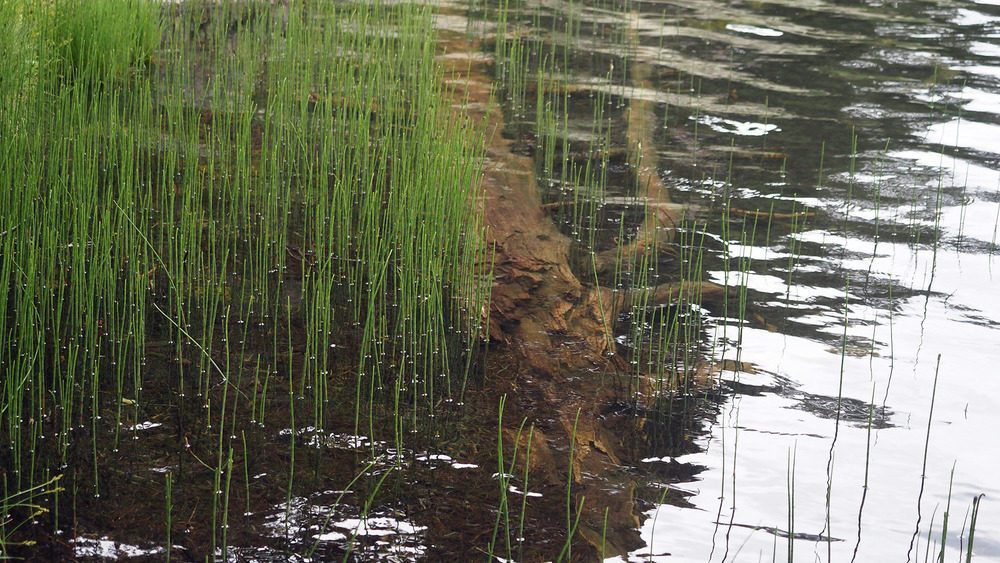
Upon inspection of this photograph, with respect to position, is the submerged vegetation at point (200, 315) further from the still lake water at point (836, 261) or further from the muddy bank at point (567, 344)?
the still lake water at point (836, 261)

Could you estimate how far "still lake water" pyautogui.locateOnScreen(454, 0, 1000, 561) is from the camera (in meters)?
2.38

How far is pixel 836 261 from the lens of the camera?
380 centimetres

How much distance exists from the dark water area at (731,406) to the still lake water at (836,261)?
11mm

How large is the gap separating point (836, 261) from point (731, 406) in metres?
1.26

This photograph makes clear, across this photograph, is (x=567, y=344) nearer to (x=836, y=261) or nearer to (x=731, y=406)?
(x=731, y=406)

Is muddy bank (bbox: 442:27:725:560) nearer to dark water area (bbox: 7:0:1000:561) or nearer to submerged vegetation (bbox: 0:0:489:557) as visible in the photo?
dark water area (bbox: 7:0:1000:561)

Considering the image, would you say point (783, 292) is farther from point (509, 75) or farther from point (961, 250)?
point (509, 75)

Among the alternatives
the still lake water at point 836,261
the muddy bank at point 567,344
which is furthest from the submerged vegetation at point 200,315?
the still lake water at point 836,261

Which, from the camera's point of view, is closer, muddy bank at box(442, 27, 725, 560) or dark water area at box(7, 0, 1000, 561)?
dark water area at box(7, 0, 1000, 561)

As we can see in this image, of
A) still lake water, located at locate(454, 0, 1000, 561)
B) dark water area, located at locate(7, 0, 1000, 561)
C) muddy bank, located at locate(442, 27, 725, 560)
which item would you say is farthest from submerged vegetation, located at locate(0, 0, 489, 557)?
still lake water, located at locate(454, 0, 1000, 561)

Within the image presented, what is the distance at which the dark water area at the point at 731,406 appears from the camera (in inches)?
86.9

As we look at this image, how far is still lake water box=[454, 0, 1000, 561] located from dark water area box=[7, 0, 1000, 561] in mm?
11

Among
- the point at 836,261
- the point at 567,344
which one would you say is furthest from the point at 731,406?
the point at 836,261

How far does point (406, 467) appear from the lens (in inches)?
96.4
